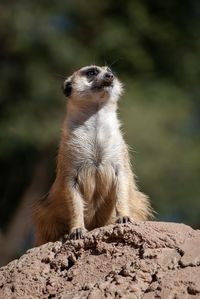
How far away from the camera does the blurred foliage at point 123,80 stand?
11.8 metres

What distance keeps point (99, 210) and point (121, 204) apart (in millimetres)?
160

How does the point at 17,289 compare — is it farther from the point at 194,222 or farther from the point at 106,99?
the point at 194,222

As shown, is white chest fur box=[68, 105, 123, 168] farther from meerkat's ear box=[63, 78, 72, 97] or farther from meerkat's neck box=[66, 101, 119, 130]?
meerkat's ear box=[63, 78, 72, 97]

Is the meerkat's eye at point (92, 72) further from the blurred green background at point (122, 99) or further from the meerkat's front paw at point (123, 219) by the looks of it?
the blurred green background at point (122, 99)

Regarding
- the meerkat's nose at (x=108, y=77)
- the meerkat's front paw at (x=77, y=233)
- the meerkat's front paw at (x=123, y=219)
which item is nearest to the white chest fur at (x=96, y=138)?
the meerkat's nose at (x=108, y=77)

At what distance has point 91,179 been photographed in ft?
19.0

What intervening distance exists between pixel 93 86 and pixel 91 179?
74 cm

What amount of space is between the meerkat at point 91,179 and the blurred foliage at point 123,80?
16.8ft

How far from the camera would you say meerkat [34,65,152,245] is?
5.79 meters

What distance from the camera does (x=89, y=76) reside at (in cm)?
645

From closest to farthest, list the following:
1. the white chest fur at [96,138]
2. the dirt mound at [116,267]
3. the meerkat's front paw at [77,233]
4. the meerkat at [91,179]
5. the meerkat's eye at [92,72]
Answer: the dirt mound at [116,267]
the meerkat's front paw at [77,233]
the meerkat at [91,179]
the white chest fur at [96,138]
the meerkat's eye at [92,72]

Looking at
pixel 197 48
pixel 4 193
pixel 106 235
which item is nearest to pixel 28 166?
pixel 4 193

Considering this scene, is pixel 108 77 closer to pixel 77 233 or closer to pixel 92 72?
pixel 92 72

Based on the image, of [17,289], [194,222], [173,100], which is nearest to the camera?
[17,289]
